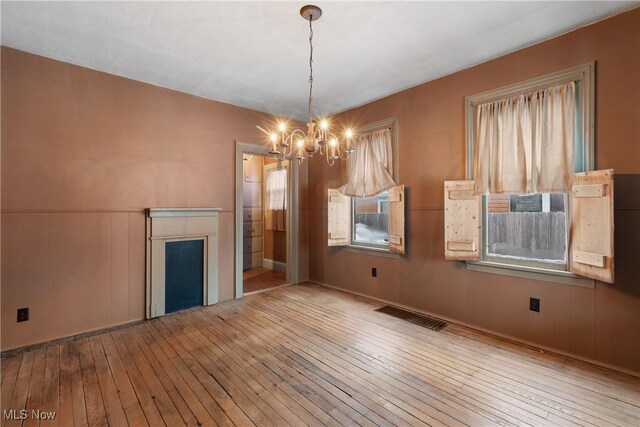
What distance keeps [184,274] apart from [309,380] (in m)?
2.54

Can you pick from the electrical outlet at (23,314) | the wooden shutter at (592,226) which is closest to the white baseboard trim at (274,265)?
the electrical outlet at (23,314)

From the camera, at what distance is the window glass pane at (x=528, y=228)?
9.65 feet

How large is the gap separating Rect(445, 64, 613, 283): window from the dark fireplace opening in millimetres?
3429

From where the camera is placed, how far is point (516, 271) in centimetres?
313

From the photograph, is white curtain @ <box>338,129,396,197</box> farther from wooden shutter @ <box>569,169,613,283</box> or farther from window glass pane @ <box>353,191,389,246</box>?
wooden shutter @ <box>569,169,613,283</box>

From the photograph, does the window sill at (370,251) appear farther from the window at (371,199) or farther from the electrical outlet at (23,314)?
the electrical outlet at (23,314)

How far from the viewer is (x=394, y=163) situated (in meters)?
4.27

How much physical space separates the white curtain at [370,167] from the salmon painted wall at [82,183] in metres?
2.37

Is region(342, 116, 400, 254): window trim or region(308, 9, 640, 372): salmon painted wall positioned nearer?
region(308, 9, 640, 372): salmon painted wall

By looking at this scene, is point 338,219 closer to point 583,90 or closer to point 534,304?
point 534,304

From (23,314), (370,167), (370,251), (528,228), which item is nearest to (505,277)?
(528,228)

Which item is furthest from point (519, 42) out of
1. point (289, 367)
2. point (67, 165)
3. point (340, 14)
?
point (67, 165)

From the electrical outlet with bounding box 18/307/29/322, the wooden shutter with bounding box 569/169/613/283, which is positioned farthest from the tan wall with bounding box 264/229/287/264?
the wooden shutter with bounding box 569/169/613/283

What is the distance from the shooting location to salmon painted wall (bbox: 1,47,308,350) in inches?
117
